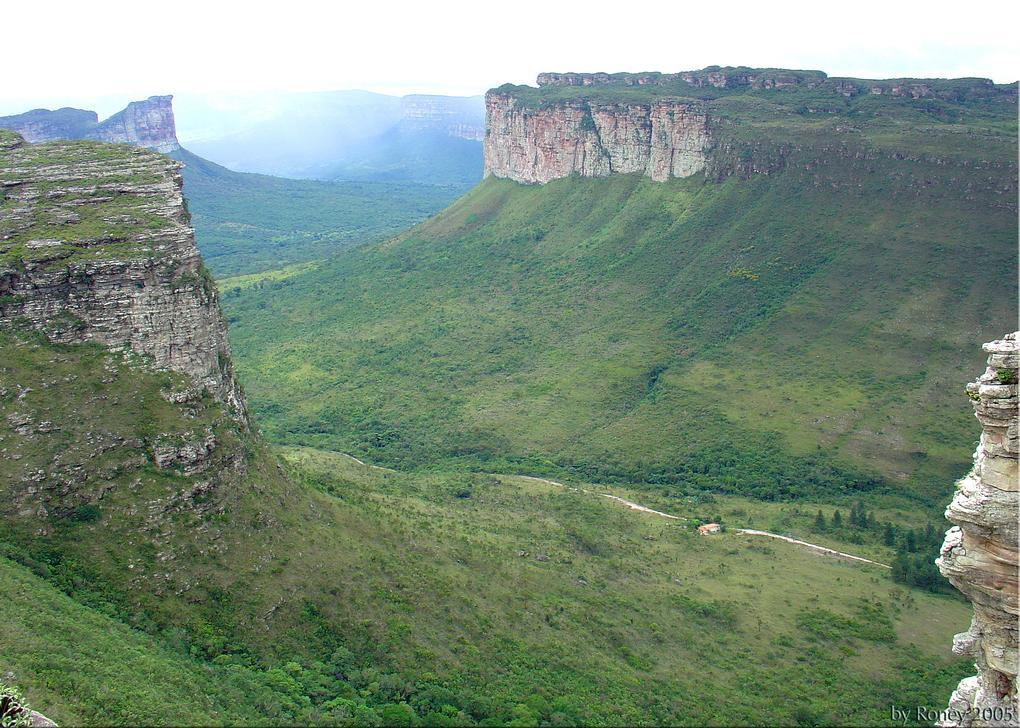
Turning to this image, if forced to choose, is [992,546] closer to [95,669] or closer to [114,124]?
[95,669]

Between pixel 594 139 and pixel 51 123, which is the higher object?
pixel 51 123

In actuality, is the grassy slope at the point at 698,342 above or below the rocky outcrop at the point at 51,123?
below

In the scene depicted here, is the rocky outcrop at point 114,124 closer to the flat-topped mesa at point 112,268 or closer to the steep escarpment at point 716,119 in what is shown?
the steep escarpment at point 716,119

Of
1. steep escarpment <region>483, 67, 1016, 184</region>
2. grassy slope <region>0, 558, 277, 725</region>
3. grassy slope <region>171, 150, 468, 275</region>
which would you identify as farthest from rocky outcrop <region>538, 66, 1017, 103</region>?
grassy slope <region>0, 558, 277, 725</region>

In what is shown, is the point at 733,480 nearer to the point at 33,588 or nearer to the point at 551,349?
the point at 551,349

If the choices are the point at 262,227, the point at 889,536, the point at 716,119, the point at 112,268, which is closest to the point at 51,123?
the point at 262,227

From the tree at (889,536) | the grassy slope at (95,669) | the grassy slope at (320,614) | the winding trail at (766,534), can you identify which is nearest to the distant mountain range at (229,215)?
the winding trail at (766,534)

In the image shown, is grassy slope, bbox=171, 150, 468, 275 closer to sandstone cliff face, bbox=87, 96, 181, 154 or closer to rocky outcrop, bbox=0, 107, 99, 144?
sandstone cliff face, bbox=87, 96, 181, 154
